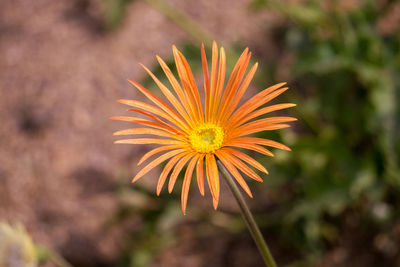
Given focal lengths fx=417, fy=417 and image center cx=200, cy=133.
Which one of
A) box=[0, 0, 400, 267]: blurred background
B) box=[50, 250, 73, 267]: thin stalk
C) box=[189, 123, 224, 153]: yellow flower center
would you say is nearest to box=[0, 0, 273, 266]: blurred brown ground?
box=[0, 0, 400, 267]: blurred background

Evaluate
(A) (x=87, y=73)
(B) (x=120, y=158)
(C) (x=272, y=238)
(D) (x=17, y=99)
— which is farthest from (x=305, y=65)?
(D) (x=17, y=99)

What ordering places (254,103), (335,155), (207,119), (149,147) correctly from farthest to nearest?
(149,147), (335,155), (207,119), (254,103)

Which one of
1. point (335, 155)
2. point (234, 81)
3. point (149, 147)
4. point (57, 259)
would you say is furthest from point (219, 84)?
point (149, 147)

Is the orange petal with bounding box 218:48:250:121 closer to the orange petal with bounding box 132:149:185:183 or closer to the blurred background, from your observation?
the orange petal with bounding box 132:149:185:183

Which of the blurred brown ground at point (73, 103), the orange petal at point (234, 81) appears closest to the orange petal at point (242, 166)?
the orange petal at point (234, 81)

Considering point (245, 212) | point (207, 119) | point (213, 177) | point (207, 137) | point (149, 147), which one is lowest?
point (245, 212)

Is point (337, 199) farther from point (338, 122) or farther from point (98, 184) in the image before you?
point (98, 184)

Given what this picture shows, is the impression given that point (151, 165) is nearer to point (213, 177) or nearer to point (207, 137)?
point (213, 177)

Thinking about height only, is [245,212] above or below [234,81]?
below
